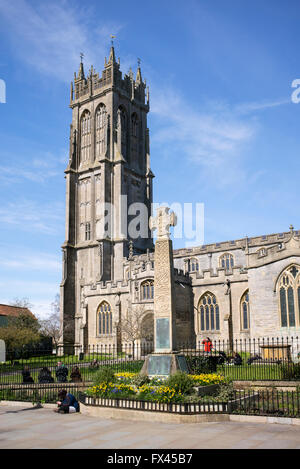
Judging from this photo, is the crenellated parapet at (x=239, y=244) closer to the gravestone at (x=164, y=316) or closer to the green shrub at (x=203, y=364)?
the green shrub at (x=203, y=364)

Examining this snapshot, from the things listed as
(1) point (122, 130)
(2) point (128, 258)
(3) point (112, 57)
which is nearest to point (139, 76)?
(3) point (112, 57)

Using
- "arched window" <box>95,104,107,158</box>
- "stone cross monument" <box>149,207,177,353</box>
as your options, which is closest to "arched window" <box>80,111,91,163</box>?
"arched window" <box>95,104,107,158</box>

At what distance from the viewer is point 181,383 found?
12039mm

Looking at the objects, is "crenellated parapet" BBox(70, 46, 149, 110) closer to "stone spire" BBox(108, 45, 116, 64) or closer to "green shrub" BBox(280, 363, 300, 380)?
"stone spire" BBox(108, 45, 116, 64)

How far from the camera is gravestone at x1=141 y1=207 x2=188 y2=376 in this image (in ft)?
45.1

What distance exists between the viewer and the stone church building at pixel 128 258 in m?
30.0

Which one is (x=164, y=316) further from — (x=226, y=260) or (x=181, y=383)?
(x=226, y=260)

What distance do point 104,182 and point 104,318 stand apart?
1858cm

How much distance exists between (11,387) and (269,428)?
37.7ft

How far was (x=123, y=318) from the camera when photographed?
40406 mm

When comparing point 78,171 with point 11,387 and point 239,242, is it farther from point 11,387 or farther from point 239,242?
point 11,387

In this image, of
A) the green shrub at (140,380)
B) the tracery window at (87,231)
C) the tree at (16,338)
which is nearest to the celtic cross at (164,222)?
the green shrub at (140,380)

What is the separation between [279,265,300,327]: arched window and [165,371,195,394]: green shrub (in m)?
18.1
